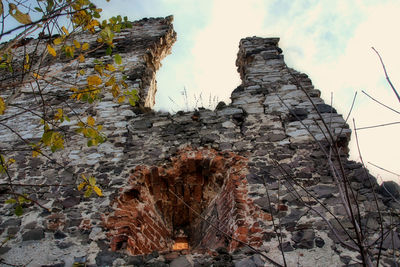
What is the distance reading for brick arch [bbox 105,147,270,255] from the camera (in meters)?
3.33

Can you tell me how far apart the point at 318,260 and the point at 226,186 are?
48.8 inches

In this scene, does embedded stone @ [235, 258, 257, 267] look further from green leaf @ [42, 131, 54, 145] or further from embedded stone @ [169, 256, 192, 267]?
green leaf @ [42, 131, 54, 145]

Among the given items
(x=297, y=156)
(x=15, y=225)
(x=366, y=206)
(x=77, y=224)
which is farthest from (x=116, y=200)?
(x=366, y=206)

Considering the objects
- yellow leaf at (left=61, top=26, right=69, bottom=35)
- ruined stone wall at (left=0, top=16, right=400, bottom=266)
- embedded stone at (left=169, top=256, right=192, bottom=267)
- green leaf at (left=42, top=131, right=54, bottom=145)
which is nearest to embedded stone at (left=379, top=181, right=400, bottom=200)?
ruined stone wall at (left=0, top=16, right=400, bottom=266)

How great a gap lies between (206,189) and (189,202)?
26 centimetres

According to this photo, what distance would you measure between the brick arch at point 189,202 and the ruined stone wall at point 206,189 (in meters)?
0.01

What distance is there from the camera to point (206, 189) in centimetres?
414

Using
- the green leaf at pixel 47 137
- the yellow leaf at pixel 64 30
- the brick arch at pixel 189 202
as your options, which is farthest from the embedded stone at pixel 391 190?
the yellow leaf at pixel 64 30

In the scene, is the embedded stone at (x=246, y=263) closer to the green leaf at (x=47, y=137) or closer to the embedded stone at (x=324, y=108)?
the green leaf at (x=47, y=137)

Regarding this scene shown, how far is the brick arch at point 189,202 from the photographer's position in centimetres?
333

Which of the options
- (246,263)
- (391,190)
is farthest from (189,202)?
(391,190)

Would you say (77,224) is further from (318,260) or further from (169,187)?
(318,260)

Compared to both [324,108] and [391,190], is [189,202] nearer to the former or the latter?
[324,108]

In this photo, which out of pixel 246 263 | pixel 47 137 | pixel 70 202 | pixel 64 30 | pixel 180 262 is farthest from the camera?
pixel 70 202
